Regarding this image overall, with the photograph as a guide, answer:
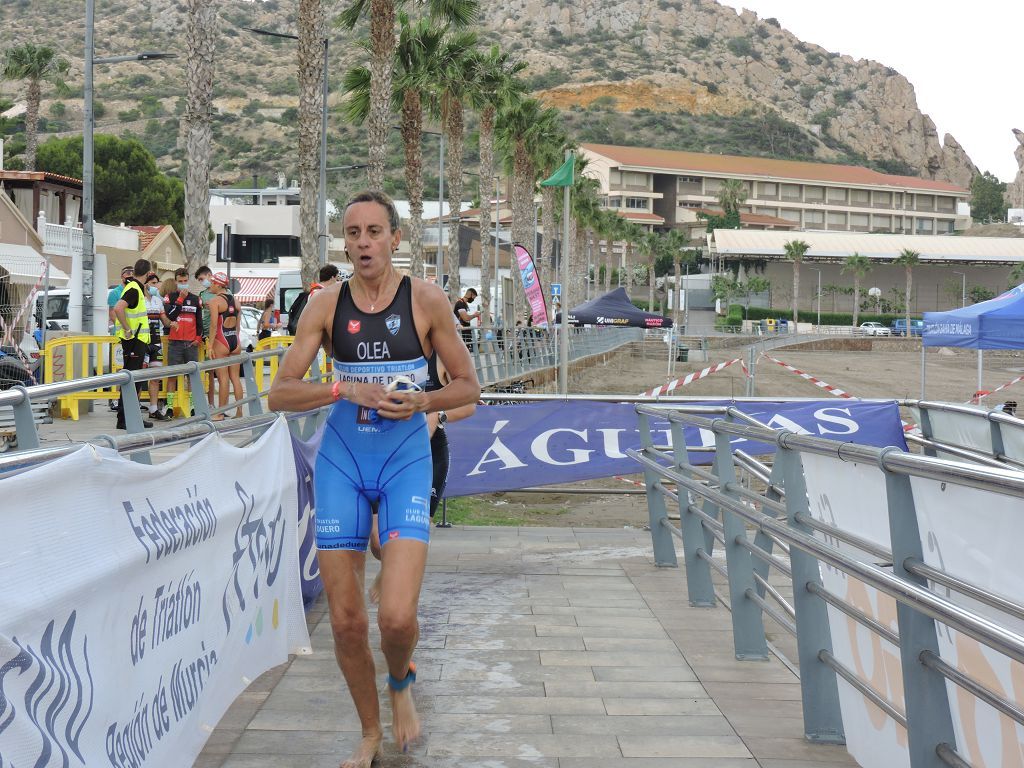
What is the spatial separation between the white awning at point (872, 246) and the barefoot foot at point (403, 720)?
108987 mm

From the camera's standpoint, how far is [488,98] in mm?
39062

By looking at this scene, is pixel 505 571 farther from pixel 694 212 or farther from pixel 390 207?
pixel 694 212

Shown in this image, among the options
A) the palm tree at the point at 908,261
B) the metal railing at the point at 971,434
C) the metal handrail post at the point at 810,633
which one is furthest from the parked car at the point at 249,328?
the palm tree at the point at 908,261

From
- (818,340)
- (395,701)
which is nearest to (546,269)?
(818,340)

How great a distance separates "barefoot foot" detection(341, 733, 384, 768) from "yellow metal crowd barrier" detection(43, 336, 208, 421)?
1152cm

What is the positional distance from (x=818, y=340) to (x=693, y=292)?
38314 millimetres

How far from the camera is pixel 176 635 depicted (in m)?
4.01

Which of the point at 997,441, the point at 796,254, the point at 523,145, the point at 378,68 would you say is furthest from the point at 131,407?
the point at 796,254

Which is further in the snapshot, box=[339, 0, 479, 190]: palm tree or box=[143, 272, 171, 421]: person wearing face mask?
box=[339, 0, 479, 190]: palm tree

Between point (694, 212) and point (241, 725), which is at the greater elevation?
point (694, 212)

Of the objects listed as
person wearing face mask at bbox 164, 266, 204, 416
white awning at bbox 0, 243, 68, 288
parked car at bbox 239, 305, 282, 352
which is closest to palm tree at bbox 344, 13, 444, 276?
parked car at bbox 239, 305, 282, 352

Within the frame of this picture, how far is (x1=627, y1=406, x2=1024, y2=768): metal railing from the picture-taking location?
300cm

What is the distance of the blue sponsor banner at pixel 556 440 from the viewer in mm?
10453

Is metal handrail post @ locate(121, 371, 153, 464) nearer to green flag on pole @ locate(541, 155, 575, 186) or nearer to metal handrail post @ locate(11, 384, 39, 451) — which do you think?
metal handrail post @ locate(11, 384, 39, 451)
